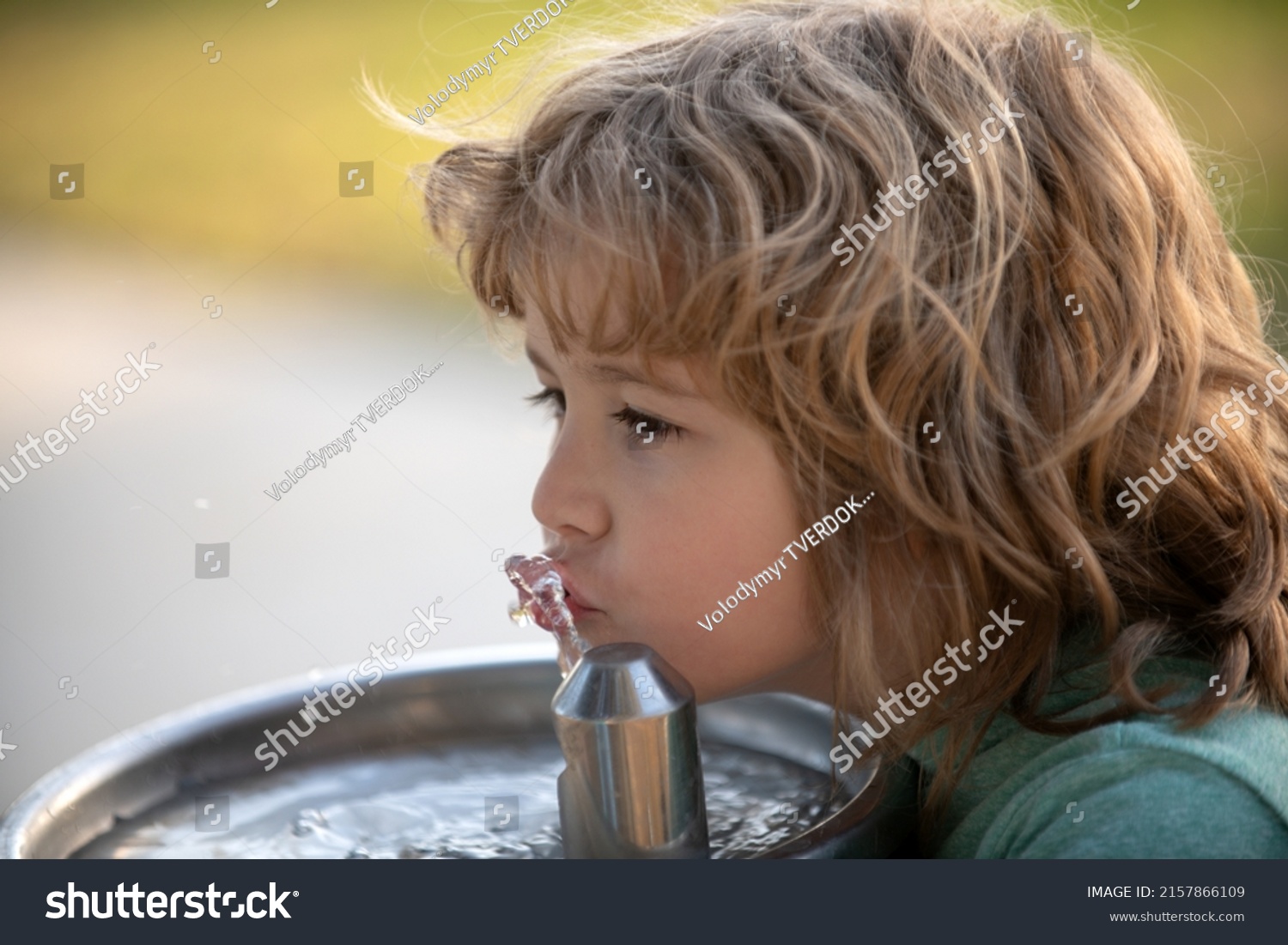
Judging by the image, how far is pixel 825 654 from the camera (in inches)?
33.2

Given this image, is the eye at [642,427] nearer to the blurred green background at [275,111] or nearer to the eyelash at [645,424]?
the eyelash at [645,424]

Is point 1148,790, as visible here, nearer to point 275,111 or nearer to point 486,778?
point 486,778

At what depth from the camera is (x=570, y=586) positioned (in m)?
0.79

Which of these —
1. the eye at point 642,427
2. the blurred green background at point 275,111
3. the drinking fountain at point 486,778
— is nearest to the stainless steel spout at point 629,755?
the drinking fountain at point 486,778

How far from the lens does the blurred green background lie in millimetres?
1157

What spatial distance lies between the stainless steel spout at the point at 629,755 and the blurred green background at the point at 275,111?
0.51 m

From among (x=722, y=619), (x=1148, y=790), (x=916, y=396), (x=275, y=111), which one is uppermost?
(x=275, y=111)

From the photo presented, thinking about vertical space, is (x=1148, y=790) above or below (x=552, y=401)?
below

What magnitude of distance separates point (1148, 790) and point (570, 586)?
35 centimetres

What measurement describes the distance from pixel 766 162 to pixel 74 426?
1078mm

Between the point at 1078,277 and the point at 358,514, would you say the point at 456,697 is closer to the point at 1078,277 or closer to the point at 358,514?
the point at 1078,277

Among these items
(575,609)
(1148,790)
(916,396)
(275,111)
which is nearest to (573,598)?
(575,609)

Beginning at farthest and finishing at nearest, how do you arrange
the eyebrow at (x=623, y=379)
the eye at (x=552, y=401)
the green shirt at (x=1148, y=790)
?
the eye at (x=552, y=401) < the eyebrow at (x=623, y=379) < the green shirt at (x=1148, y=790)

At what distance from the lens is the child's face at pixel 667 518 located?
2.47 ft
